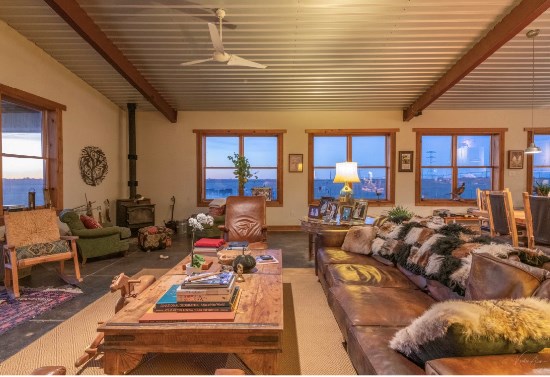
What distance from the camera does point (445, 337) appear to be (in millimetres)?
1050

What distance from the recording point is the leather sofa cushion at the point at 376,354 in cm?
128

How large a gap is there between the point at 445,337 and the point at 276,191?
6.76 metres

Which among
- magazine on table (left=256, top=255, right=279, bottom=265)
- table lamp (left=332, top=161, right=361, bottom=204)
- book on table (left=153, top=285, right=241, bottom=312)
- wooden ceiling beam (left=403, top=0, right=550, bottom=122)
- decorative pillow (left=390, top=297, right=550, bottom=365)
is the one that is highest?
wooden ceiling beam (left=403, top=0, right=550, bottom=122)

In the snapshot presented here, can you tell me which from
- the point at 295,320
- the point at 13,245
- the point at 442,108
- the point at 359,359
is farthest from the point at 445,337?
the point at 442,108

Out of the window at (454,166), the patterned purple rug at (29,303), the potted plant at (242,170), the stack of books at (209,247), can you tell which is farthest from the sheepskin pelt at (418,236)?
the window at (454,166)

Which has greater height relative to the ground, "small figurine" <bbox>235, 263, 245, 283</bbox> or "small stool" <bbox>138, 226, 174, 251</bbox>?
"small figurine" <bbox>235, 263, 245, 283</bbox>

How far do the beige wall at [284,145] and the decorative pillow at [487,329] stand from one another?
21.5 ft

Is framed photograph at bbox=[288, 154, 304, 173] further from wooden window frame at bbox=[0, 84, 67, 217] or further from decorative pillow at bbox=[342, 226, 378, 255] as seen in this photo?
wooden window frame at bbox=[0, 84, 67, 217]

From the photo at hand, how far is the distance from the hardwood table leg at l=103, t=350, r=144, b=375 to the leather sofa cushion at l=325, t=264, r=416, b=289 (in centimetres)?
151

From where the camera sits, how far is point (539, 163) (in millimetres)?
7656

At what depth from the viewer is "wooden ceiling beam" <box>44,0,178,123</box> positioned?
3850mm

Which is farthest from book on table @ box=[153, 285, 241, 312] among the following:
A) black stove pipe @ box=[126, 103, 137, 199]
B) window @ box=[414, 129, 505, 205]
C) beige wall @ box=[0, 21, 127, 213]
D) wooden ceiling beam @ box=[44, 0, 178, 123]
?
window @ box=[414, 129, 505, 205]

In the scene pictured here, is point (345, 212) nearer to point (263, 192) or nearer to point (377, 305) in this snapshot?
point (377, 305)

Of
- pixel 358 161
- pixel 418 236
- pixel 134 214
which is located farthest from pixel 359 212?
pixel 134 214
